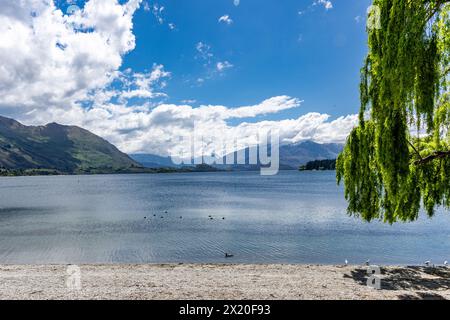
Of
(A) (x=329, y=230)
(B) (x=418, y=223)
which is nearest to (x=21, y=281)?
(A) (x=329, y=230)

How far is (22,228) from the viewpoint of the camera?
2115 inches

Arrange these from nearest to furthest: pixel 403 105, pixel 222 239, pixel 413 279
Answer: pixel 403 105 < pixel 413 279 < pixel 222 239

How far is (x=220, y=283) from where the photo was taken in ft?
54.4

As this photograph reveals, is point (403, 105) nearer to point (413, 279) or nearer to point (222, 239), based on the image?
point (413, 279)

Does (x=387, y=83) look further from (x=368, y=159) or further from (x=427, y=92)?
(x=368, y=159)

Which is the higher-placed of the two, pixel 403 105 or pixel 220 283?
pixel 403 105

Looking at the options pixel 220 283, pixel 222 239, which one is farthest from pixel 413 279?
pixel 222 239

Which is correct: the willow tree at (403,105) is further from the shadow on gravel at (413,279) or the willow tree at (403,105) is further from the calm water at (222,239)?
the calm water at (222,239)

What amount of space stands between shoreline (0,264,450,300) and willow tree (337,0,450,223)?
163 inches

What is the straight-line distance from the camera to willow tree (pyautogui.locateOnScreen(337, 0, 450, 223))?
11555 millimetres

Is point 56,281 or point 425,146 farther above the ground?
point 425,146

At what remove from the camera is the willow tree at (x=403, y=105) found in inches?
455

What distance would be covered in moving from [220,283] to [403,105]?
1179cm

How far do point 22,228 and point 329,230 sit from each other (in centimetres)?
4975
